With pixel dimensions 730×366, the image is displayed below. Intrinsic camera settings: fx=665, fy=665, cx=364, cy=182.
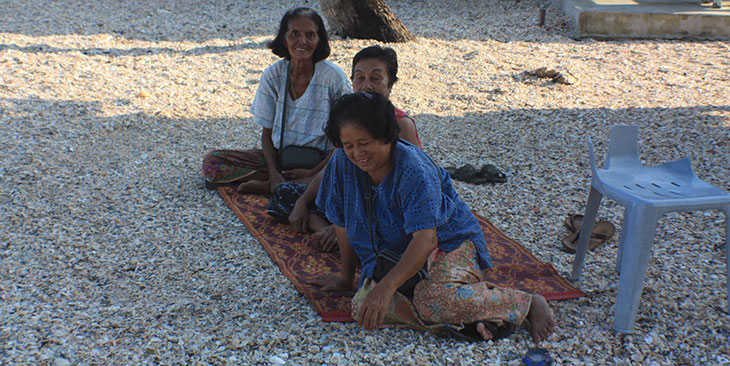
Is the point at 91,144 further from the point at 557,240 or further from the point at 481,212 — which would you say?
the point at 557,240

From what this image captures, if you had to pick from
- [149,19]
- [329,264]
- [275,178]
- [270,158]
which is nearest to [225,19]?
[149,19]

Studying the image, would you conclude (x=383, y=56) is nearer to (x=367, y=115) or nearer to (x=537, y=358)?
(x=367, y=115)

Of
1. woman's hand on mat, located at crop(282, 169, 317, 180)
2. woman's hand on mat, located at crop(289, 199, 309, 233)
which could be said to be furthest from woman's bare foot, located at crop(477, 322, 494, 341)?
woman's hand on mat, located at crop(282, 169, 317, 180)

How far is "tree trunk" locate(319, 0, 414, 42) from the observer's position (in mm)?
8055

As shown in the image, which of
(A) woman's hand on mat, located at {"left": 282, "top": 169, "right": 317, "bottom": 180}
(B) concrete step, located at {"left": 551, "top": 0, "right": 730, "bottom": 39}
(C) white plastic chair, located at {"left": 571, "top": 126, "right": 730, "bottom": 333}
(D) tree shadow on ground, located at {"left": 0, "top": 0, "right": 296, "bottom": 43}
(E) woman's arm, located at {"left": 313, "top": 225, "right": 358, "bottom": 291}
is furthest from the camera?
(D) tree shadow on ground, located at {"left": 0, "top": 0, "right": 296, "bottom": 43}

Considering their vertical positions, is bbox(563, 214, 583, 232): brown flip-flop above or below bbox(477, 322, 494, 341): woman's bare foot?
above

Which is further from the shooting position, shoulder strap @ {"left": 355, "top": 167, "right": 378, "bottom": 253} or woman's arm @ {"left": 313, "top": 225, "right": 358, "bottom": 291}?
woman's arm @ {"left": 313, "top": 225, "right": 358, "bottom": 291}

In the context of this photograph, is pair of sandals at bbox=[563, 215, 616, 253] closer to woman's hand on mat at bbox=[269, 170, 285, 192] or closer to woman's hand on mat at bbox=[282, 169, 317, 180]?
woman's hand on mat at bbox=[282, 169, 317, 180]

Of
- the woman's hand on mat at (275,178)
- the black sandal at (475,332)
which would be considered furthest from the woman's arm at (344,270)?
the woman's hand on mat at (275,178)

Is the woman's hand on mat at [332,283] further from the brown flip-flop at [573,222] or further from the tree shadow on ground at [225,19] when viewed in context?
the tree shadow on ground at [225,19]

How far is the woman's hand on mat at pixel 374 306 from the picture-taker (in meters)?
2.66

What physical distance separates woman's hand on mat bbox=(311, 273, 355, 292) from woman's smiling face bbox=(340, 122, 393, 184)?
66cm

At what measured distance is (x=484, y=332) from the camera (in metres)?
2.77

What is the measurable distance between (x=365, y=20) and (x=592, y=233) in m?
5.07
